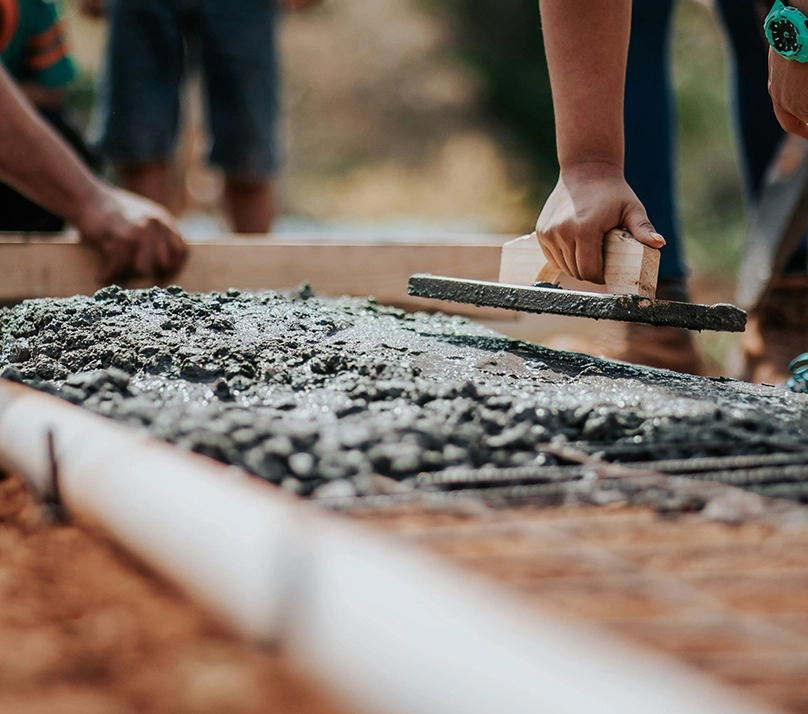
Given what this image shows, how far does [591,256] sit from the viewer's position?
5.21 feet

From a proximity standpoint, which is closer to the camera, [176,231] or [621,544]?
[621,544]

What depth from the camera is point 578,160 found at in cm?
170

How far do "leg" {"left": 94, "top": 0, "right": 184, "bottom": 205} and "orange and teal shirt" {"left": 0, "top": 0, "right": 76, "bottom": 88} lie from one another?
0.20 meters

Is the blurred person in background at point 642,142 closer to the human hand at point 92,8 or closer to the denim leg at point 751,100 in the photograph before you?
the denim leg at point 751,100

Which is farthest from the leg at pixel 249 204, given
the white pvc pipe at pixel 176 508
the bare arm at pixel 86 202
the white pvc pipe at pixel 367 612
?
the white pvc pipe at pixel 367 612

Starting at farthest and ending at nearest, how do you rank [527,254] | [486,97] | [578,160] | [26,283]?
1. [486,97]
2. [26,283]
3. [527,254]
4. [578,160]

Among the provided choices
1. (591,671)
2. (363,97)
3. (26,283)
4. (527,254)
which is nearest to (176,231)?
(26,283)

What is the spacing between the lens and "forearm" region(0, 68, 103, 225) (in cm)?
205

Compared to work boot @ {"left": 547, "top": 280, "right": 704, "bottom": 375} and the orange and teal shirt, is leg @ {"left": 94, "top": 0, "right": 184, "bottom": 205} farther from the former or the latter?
work boot @ {"left": 547, "top": 280, "right": 704, "bottom": 375}

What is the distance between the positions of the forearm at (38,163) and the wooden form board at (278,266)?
0.12 meters

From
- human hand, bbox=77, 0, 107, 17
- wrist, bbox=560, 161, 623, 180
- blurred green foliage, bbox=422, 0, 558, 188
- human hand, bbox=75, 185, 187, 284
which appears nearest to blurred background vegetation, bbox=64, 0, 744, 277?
blurred green foliage, bbox=422, 0, 558, 188

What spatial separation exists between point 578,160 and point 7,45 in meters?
2.30

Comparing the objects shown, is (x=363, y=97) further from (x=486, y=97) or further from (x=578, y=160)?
(x=578, y=160)

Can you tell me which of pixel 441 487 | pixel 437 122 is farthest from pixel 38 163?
pixel 437 122
